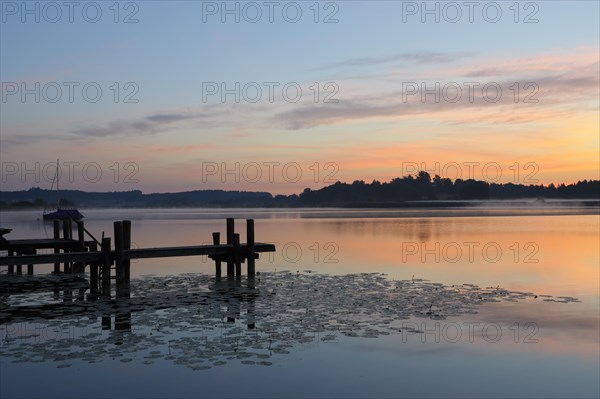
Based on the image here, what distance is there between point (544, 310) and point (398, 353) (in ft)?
22.7

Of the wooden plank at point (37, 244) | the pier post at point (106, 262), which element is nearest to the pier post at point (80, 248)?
the wooden plank at point (37, 244)

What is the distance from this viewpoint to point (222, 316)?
16141mm

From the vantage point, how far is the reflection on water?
1245cm

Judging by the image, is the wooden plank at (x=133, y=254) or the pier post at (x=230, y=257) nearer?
the wooden plank at (x=133, y=254)

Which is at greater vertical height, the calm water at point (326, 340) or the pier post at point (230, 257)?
the pier post at point (230, 257)

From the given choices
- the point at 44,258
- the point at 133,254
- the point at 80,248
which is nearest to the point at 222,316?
the point at 133,254

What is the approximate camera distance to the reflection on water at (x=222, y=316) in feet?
40.8

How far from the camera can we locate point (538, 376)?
11.1 m

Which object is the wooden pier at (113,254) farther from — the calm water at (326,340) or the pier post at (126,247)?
the calm water at (326,340)

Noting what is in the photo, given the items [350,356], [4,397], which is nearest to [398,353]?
[350,356]

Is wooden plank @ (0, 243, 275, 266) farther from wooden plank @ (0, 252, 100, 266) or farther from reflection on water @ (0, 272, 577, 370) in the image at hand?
reflection on water @ (0, 272, 577, 370)

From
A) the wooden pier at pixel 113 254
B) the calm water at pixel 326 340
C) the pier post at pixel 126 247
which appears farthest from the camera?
the pier post at pixel 126 247

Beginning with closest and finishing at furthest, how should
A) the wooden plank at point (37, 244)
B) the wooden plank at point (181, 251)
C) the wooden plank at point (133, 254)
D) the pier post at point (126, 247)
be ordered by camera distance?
the wooden plank at point (133, 254), the pier post at point (126, 247), the wooden plank at point (181, 251), the wooden plank at point (37, 244)

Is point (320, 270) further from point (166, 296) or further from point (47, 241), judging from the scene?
point (47, 241)
